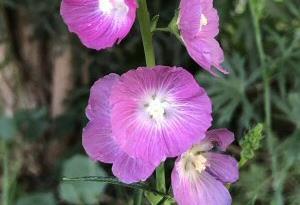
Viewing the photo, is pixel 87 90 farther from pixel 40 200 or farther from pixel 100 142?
pixel 100 142

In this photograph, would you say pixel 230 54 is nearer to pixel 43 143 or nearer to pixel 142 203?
pixel 43 143

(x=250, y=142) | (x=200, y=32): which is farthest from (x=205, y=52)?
(x=250, y=142)

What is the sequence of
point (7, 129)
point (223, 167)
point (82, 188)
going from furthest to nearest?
point (7, 129) < point (82, 188) < point (223, 167)

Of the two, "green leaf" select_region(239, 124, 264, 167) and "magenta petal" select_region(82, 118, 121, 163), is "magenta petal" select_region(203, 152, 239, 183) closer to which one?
"green leaf" select_region(239, 124, 264, 167)

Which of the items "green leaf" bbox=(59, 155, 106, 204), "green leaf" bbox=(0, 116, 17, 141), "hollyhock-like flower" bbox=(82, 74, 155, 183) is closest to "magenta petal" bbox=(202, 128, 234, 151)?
"hollyhock-like flower" bbox=(82, 74, 155, 183)

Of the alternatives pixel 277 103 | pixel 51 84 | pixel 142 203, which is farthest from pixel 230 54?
pixel 142 203

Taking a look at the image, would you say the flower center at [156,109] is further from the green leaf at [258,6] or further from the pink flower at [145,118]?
the green leaf at [258,6]
